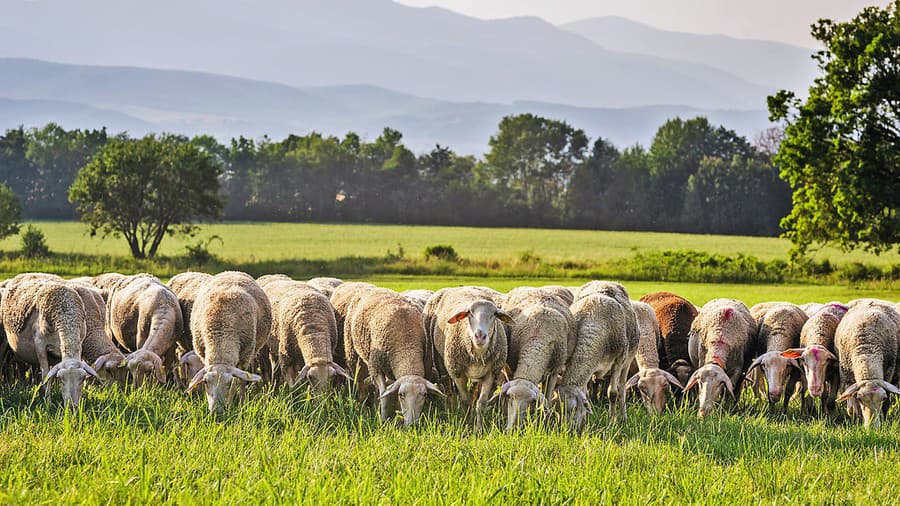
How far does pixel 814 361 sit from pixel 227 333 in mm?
7322

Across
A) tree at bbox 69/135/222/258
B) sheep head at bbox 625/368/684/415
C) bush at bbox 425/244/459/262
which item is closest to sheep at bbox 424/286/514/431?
sheep head at bbox 625/368/684/415

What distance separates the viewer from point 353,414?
9820 mm

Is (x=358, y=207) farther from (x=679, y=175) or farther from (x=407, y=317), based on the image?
(x=407, y=317)

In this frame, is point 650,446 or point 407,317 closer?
→ point 650,446

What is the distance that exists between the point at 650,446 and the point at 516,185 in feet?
256

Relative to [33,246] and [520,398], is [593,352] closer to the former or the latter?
[520,398]

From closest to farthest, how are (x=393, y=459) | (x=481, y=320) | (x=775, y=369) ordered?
(x=393, y=459)
(x=481, y=320)
(x=775, y=369)

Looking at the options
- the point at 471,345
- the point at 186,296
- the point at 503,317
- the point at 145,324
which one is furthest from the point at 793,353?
the point at 145,324

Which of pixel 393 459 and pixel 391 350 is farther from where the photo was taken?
pixel 391 350

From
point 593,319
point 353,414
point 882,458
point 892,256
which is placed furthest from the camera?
point 892,256

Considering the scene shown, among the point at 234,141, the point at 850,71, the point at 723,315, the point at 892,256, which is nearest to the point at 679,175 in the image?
the point at 892,256

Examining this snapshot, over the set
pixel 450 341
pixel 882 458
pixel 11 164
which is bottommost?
pixel 882 458

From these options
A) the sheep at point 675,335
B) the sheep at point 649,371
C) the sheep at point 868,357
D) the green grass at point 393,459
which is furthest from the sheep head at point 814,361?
the sheep at point 649,371

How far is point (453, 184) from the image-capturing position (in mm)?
78812
